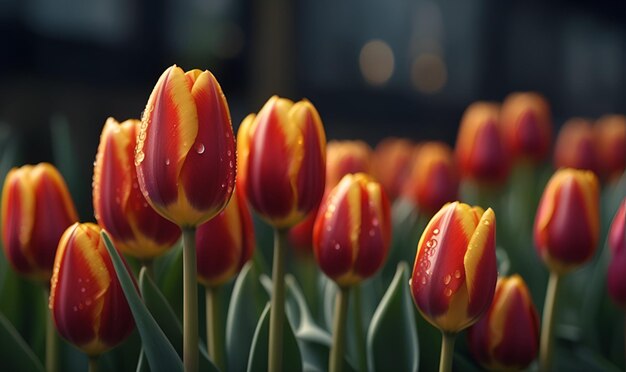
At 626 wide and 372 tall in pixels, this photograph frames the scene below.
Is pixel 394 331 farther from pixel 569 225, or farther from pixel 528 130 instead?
pixel 528 130

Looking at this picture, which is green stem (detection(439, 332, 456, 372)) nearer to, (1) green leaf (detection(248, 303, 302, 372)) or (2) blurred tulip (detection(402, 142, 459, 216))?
(1) green leaf (detection(248, 303, 302, 372))

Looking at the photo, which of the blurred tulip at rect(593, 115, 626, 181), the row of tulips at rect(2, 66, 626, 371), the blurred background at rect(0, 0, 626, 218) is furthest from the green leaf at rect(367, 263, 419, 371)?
the blurred background at rect(0, 0, 626, 218)

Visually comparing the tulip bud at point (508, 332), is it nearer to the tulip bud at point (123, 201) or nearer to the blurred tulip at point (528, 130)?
the tulip bud at point (123, 201)

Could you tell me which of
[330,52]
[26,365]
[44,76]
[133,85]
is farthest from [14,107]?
[26,365]

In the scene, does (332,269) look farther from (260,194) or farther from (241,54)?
(241,54)

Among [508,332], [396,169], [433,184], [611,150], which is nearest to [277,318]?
[508,332]

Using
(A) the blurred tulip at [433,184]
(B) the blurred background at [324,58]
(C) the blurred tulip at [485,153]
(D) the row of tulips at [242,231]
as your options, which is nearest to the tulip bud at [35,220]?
(D) the row of tulips at [242,231]

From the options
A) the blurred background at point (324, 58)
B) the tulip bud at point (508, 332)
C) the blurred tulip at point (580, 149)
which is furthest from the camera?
the blurred background at point (324, 58)
